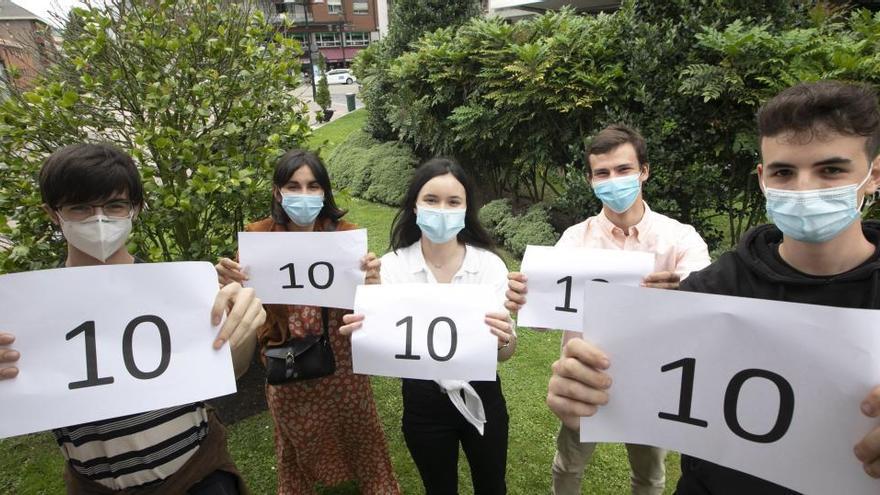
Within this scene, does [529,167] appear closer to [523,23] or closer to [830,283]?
[523,23]

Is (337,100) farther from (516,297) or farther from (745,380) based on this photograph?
(745,380)

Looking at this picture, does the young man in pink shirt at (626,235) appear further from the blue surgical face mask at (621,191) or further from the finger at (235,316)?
the finger at (235,316)

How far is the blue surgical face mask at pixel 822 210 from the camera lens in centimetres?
133

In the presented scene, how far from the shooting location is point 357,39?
5972 cm

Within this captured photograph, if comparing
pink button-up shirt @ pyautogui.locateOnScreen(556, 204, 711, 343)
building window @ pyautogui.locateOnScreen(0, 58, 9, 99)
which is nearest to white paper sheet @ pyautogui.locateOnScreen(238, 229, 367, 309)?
pink button-up shirt @ pyautogui.locateOnScreen(556, 204, 711, 343)

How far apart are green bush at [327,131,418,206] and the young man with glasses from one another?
24.3 ft

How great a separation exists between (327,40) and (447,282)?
6279 cm

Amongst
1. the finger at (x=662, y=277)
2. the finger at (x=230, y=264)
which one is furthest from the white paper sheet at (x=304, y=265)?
the finger at (x=662, y=277)

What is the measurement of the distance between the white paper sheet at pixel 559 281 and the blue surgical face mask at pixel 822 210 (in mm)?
840

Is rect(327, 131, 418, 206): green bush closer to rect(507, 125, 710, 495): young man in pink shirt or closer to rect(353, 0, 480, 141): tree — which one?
rect(353, 0, 480, 141): tree

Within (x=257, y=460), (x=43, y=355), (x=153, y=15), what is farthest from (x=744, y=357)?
(x=153, y=15)

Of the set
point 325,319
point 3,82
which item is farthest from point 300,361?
point 3,82

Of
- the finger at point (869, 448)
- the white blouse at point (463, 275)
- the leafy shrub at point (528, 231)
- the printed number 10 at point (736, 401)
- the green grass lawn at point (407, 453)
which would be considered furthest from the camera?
the leafy shrub at point (528, 231)

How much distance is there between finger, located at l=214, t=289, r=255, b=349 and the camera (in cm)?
155
